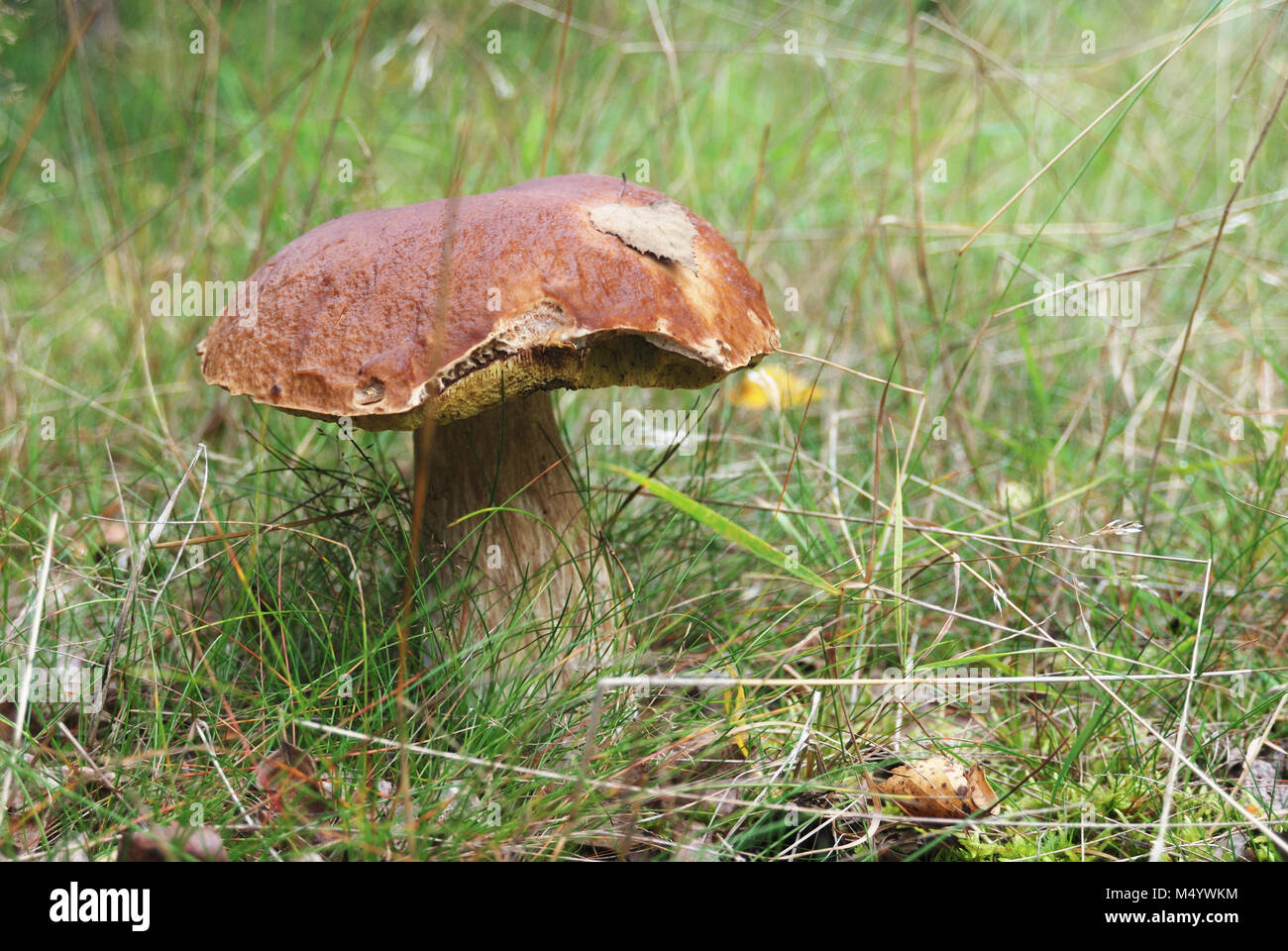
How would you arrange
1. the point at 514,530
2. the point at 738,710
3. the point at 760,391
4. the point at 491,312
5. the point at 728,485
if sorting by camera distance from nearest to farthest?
1. the point at 491,312
2. the point at 738,710
3. the point at 514,530
4. the point at 728,485
5. the point at 760,391

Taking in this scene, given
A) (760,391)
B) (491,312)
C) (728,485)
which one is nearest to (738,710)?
(491,312)

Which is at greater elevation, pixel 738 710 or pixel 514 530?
pixel 514 530

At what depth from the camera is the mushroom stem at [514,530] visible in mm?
1870

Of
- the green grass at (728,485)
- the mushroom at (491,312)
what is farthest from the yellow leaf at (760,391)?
the mushroom at (491,312)

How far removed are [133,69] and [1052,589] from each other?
15.4 feet

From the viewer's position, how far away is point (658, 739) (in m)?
1.53

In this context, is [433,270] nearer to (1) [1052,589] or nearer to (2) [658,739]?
(2) [658,739]

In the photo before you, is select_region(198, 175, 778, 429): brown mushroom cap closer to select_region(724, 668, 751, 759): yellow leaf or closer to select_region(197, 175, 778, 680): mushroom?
select_region(197, 175, 778, 680): mushroom

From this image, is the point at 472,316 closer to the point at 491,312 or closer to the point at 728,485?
the point at 491,312

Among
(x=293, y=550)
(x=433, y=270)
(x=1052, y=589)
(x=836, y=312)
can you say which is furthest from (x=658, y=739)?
(x=836, y=312)

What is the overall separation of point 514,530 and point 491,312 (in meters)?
0.63

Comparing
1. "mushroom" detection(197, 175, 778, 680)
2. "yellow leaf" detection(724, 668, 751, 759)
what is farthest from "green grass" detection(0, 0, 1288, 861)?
"mushroom" detection(197, 175, 778, 680)

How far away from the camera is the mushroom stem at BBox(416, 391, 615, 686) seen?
1.87m

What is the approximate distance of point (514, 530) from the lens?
1947 mm
